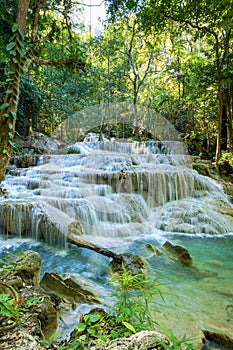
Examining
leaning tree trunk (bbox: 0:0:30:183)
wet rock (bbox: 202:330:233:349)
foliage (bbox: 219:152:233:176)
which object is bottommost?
wet rock (bbox: 202:330:233:349)

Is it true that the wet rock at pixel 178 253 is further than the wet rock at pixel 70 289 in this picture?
Yes

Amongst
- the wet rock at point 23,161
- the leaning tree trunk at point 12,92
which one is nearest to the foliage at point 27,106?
the wet rock at point 23,161

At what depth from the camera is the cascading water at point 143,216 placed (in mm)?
3396

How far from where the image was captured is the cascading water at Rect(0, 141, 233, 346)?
3396 millimetres

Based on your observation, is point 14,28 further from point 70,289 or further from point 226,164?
point 226,164

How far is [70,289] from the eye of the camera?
9.43ft

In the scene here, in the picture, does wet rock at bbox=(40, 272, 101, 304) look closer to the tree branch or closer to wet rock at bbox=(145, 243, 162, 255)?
wet rock at bbox=(145, 243, 162, 255)

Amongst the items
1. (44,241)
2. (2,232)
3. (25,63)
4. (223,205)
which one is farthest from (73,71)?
(223,205)

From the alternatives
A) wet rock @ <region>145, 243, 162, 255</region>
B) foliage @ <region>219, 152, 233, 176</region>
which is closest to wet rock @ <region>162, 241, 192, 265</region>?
wet rock @ <region>145, 243, 162, 255</region>

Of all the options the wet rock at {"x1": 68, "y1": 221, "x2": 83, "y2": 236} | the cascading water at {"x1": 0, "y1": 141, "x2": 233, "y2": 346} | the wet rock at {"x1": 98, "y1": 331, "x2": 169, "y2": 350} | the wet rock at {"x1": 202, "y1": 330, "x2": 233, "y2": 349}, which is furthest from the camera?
the wet rock at {"x1": 68, "y1": 221, "x2": 83, "y2": 236}

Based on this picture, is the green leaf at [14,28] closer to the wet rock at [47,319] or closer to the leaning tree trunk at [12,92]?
the leaning tree trunk at [12,92]

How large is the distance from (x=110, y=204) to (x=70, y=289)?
4110 millimetres

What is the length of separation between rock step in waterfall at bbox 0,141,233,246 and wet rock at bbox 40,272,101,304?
2079 mm

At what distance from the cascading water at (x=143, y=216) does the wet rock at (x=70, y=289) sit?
953 millimetres
